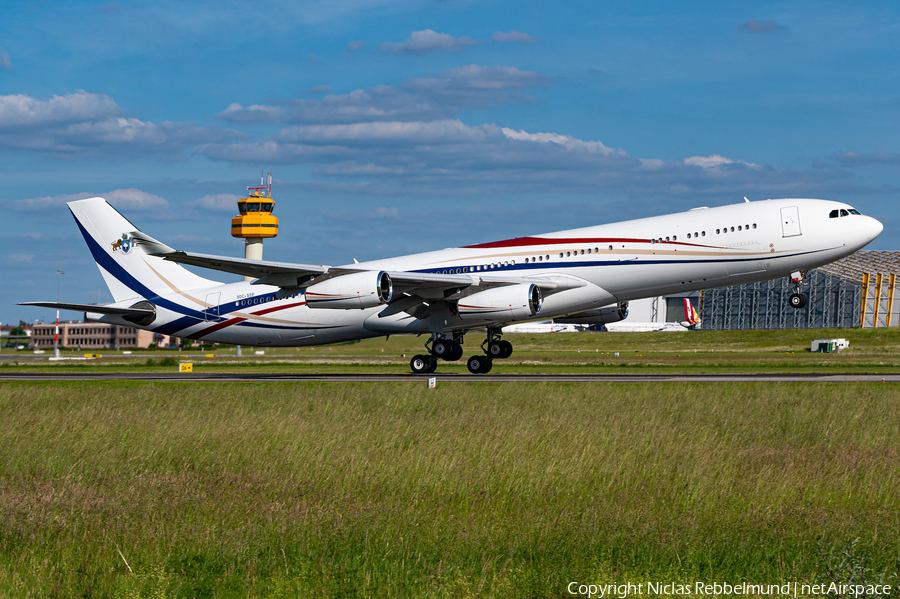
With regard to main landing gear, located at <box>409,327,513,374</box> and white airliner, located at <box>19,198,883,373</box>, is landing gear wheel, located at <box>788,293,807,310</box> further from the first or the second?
main landing gear, located at <box>409,327,513,374</box>

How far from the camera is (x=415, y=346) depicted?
6625 centimetres

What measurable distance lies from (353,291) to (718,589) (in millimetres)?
27238

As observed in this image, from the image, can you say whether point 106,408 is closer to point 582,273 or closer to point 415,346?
point 582,273

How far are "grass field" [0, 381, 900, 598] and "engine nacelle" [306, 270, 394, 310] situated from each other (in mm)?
12972

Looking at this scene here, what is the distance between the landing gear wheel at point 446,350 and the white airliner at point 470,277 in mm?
59

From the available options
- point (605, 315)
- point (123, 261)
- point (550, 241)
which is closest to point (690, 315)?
point (605, 315)

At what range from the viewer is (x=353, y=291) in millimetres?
34156

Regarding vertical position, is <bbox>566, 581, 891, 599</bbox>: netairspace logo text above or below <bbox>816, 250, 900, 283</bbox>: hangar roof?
below

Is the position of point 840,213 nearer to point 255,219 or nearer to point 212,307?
point 212,307

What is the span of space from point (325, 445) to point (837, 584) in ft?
33.7

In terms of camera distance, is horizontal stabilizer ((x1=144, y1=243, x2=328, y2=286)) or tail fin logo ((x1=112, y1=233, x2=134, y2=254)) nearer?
horizontal stabilizer ((x1=144, y1=243, x2=328, y2=286))

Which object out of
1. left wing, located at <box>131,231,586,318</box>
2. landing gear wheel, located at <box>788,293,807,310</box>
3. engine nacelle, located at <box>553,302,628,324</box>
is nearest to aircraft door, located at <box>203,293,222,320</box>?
left wing, located at <box>131,231,586,318</box>

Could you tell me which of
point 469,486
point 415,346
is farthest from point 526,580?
point 415,346

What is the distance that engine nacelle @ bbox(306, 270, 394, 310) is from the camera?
3409cm
